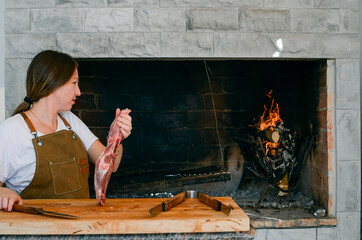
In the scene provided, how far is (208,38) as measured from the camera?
247 centimetres

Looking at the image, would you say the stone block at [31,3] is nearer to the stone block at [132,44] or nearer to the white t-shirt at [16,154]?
the stone block at [132,44]

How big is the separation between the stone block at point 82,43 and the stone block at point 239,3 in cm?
81

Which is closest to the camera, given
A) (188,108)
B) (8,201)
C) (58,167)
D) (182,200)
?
(8,201)

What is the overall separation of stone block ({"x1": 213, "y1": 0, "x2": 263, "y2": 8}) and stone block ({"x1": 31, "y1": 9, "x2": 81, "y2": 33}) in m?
0.95

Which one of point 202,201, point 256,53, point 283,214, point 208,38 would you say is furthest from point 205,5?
point 283,214

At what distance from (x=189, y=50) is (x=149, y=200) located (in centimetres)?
116

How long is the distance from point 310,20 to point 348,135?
0.84 metres

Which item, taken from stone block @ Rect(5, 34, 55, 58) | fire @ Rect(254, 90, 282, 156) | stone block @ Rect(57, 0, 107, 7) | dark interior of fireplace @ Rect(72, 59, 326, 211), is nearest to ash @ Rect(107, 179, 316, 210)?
dark interior of fireplace @ Rect(72, 59, 326, 211)

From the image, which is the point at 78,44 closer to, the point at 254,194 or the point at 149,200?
the point at 149,200

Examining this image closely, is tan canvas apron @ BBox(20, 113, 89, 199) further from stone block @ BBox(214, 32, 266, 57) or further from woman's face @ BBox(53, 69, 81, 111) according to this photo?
stone block @ BBox(214, 32, 266, 57)

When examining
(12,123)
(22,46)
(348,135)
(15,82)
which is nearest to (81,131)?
(12,123)

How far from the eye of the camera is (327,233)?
2.54 meters

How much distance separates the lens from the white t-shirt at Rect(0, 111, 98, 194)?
6.38 feet

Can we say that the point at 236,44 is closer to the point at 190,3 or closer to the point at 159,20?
the point at 190,3
